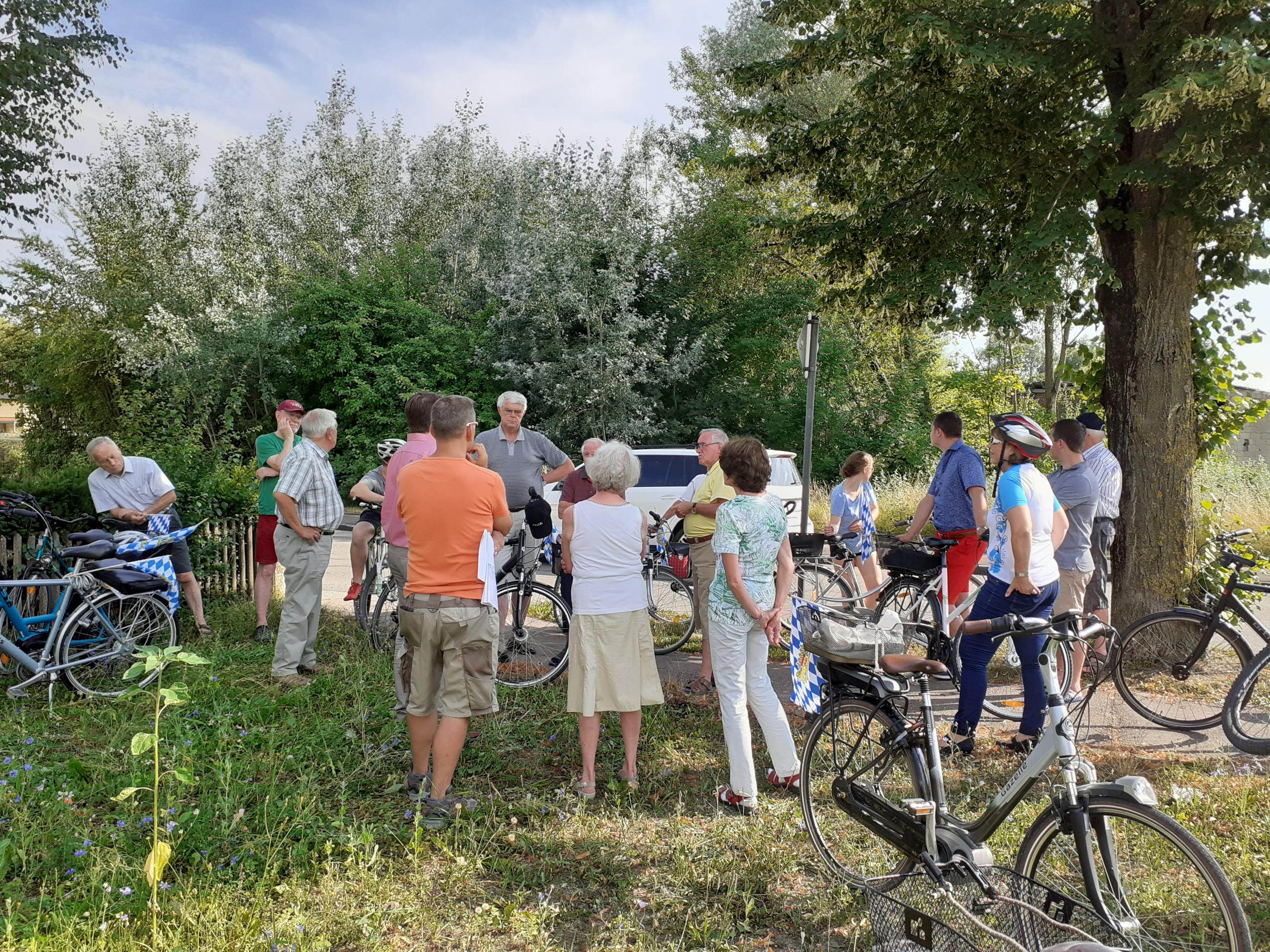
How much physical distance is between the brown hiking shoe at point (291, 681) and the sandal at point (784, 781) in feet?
11.3

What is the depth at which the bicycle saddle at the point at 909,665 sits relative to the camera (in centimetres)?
329

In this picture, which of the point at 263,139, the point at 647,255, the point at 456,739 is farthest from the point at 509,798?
the point at 263,139

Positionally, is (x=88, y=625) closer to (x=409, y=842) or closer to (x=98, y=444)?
(x=98, y=444)

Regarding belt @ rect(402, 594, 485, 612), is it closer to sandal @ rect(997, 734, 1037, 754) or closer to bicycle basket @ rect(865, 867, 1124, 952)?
bicycle basket @ rect(865, 867, 1124, 952)

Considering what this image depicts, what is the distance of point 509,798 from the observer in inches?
178

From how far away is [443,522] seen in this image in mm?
4102

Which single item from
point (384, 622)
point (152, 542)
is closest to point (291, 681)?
point (384, 622)

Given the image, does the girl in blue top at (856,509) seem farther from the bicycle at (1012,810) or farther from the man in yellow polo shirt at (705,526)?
the bicycle at (1012,810)

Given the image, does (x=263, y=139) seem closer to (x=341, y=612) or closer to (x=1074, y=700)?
(x=341, y=612)

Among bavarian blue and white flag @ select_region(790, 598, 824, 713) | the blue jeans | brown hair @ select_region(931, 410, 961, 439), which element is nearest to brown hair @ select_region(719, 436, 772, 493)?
bavarian blue and white flag @ select_region(790, 598, 824, 713)

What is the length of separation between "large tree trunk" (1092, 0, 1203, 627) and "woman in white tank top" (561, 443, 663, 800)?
4407 millimetres

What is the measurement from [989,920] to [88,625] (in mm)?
6091

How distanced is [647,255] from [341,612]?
45.7ft

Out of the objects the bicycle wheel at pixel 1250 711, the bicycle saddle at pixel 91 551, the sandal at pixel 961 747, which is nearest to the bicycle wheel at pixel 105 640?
the bicycle saddle at pixel 91 551
